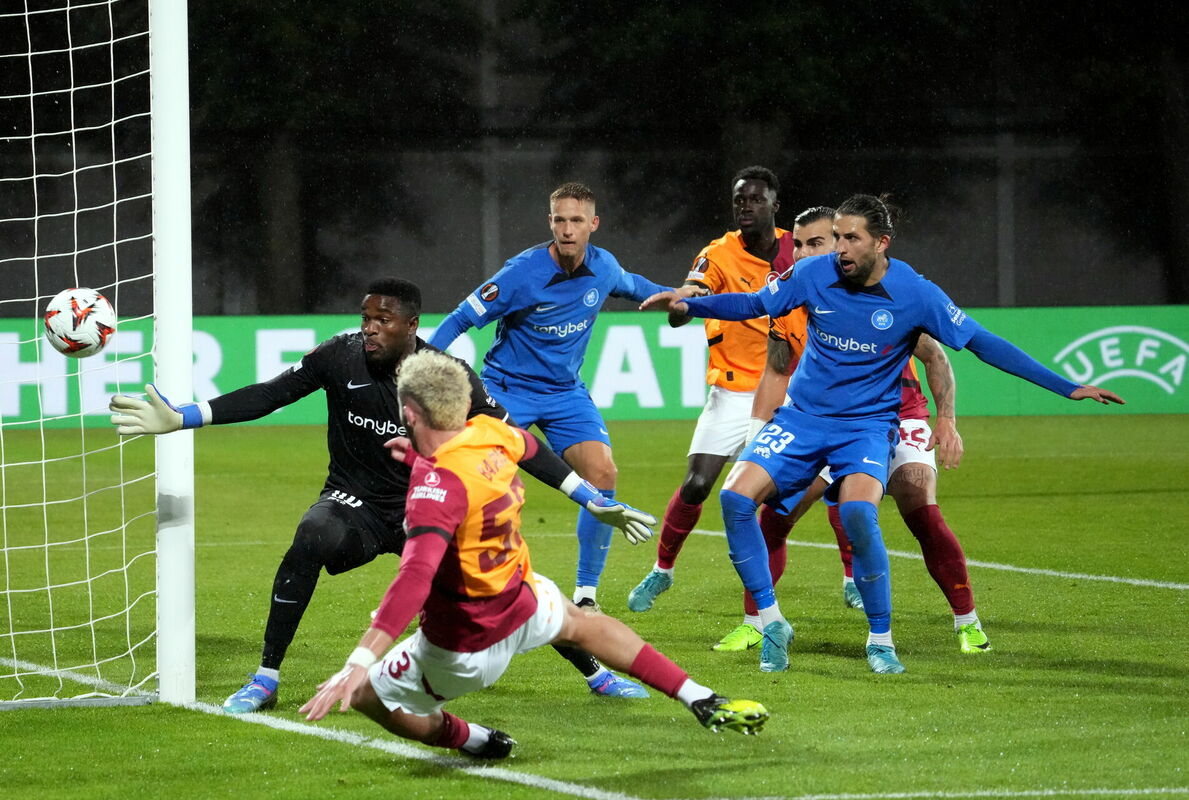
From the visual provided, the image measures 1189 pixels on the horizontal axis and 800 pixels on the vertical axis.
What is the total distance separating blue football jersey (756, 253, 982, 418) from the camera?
6.33 metres

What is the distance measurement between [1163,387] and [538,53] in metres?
12.0

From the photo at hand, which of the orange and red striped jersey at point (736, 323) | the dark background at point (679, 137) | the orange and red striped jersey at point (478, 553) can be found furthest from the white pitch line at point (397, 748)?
the dark background at point (679, 137)

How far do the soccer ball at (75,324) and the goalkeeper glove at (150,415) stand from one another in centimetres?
94

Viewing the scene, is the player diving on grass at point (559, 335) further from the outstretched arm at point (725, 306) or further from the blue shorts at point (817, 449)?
the blue shorts at point (817, 449)

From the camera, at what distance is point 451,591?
450 centimetres

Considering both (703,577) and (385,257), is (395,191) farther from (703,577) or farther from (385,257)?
(703,577)

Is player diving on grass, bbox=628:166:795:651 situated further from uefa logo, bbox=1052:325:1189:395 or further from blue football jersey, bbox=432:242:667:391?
uefa logo, bbox=1052:325:1189:395

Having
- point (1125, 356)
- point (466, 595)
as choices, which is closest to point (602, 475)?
point (466, 595)

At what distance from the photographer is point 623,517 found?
5066 millimetres

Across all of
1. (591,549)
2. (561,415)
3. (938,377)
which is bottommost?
(591,549)

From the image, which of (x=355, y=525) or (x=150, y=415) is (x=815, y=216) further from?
(x=150, y=415)

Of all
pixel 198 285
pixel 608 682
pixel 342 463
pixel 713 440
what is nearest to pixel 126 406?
pixel 342 463

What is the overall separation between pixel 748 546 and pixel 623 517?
148 cm

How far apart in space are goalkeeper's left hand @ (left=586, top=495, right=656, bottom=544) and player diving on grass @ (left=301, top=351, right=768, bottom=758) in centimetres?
41
